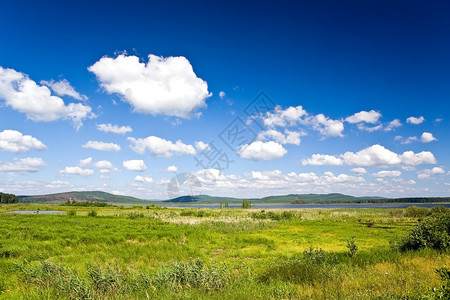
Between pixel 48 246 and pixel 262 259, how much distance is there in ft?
49.3

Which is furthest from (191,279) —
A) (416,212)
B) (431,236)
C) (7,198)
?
(7,198)

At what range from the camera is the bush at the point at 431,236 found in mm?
11065

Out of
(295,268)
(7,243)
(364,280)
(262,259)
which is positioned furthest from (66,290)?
(7,243)

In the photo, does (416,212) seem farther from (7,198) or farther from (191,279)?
(7,198)

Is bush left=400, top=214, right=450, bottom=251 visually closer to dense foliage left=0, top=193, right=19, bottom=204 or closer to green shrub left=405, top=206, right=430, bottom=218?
green shrub left=405, top=206, right=430, bottom=218

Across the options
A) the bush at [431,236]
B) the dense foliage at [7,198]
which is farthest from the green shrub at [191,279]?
the dense foliage at [7,198]

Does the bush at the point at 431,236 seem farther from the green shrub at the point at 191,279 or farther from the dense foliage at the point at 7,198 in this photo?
the dense foliage at the point at 7,198

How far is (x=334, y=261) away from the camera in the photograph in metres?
11.4

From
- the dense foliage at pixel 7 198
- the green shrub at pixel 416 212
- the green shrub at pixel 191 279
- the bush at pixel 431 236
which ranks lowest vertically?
the dense foliage at pixel 7 198

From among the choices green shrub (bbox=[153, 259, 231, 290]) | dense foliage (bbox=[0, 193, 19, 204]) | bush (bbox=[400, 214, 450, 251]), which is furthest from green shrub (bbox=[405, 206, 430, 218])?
dense foliage (bbox=[0, 193, 19, 204])

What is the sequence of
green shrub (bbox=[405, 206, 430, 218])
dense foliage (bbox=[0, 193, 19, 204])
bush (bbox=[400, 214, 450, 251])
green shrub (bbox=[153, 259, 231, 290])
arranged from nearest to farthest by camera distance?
green shrub (bbox=[153, 259, 231, 290]), bush (bbox=[400, 214, 450, 251]), green shrub (bbox=[405, 206, 430, 218]), dense foliage (bbox=[0, 193, 19, 204])

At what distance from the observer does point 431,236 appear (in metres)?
11.6

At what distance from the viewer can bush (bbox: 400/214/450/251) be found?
36.3 feet

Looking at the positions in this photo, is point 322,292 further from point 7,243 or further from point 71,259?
point 7,243
